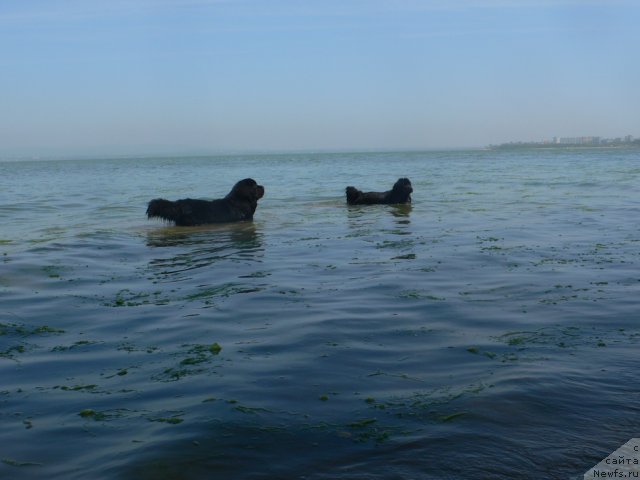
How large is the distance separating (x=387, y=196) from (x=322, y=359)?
15.7 metres

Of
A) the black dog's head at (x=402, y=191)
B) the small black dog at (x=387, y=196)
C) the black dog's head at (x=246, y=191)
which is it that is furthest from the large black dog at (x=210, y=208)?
the black dog's head at (x=402, y=191)

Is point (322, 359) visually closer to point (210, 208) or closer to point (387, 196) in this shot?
point (210, 208)

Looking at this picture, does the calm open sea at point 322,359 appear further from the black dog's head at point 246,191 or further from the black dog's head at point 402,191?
the black dog's head at point 402,191

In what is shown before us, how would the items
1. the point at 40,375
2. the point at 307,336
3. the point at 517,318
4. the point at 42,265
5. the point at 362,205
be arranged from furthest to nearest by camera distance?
the point at 362,205
the point at 42,265
the point at 517,318
the point at 307,336
the point at 40,375

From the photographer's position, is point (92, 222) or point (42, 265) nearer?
point (42, 265)

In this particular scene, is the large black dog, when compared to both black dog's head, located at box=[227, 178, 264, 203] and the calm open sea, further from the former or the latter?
the calm open sea

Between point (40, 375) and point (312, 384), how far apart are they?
2158 millimetres

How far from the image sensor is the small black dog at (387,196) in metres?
21.0

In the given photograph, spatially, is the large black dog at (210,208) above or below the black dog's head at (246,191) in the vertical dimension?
below

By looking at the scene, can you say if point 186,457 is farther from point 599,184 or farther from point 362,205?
point 599,184

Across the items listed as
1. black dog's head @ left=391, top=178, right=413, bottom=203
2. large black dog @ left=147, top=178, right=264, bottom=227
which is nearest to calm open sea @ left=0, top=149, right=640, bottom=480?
large black dog @ left=147, top=178, right=264, bottom=227

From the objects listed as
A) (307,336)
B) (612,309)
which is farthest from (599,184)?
(307,336)

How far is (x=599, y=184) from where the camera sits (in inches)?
1121

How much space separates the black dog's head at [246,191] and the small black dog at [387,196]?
414 centimetres
